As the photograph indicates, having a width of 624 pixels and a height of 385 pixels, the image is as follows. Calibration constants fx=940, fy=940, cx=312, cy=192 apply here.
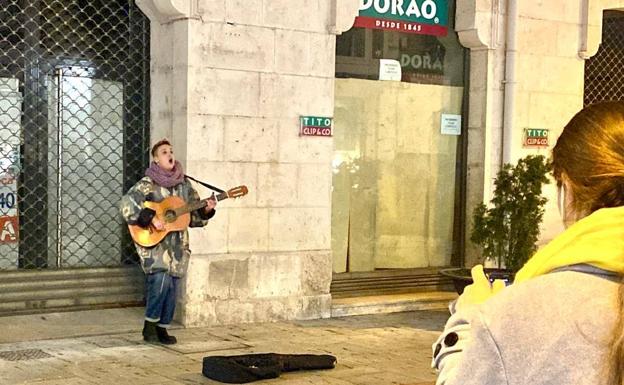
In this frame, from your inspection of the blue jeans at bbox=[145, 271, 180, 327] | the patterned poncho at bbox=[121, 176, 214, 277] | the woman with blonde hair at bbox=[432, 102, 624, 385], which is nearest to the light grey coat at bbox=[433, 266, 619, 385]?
the woman with blonde hair at bbox=[432, 102, 624, 385]

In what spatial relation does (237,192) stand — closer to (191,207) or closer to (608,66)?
(191,207)

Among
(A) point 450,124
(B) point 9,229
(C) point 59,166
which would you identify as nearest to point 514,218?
(A) point 450,124

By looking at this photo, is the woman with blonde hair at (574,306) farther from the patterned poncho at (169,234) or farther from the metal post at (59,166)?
the metal post at (59,166)

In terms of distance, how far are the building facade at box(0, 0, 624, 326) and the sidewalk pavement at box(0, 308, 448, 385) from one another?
373 mm

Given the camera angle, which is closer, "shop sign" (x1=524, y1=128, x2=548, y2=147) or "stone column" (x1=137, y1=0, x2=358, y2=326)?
"stone column" (x1=137, y1=0, x2=358, y2=326)

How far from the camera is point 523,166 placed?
9.31 meters

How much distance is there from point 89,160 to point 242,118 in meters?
1.54

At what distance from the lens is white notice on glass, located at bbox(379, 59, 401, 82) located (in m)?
10.5

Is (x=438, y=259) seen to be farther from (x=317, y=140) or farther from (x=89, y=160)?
(x=89, y=160)

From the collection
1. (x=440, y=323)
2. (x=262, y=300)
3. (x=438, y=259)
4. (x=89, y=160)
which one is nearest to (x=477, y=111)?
(x=438, y=259)

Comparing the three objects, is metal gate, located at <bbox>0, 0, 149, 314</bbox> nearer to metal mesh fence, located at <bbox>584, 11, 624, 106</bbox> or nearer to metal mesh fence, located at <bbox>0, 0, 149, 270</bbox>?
metal mesh fence, located at <bbox>0, 0, 149, 270</bbox>

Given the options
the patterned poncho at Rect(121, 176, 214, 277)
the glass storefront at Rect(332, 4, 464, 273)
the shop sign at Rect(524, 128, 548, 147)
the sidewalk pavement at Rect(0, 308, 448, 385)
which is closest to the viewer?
the sidewalk pavement at Rect(0, 308, 448, 385)

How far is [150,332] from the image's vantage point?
8008mm

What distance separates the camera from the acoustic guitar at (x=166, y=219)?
7785 mm
